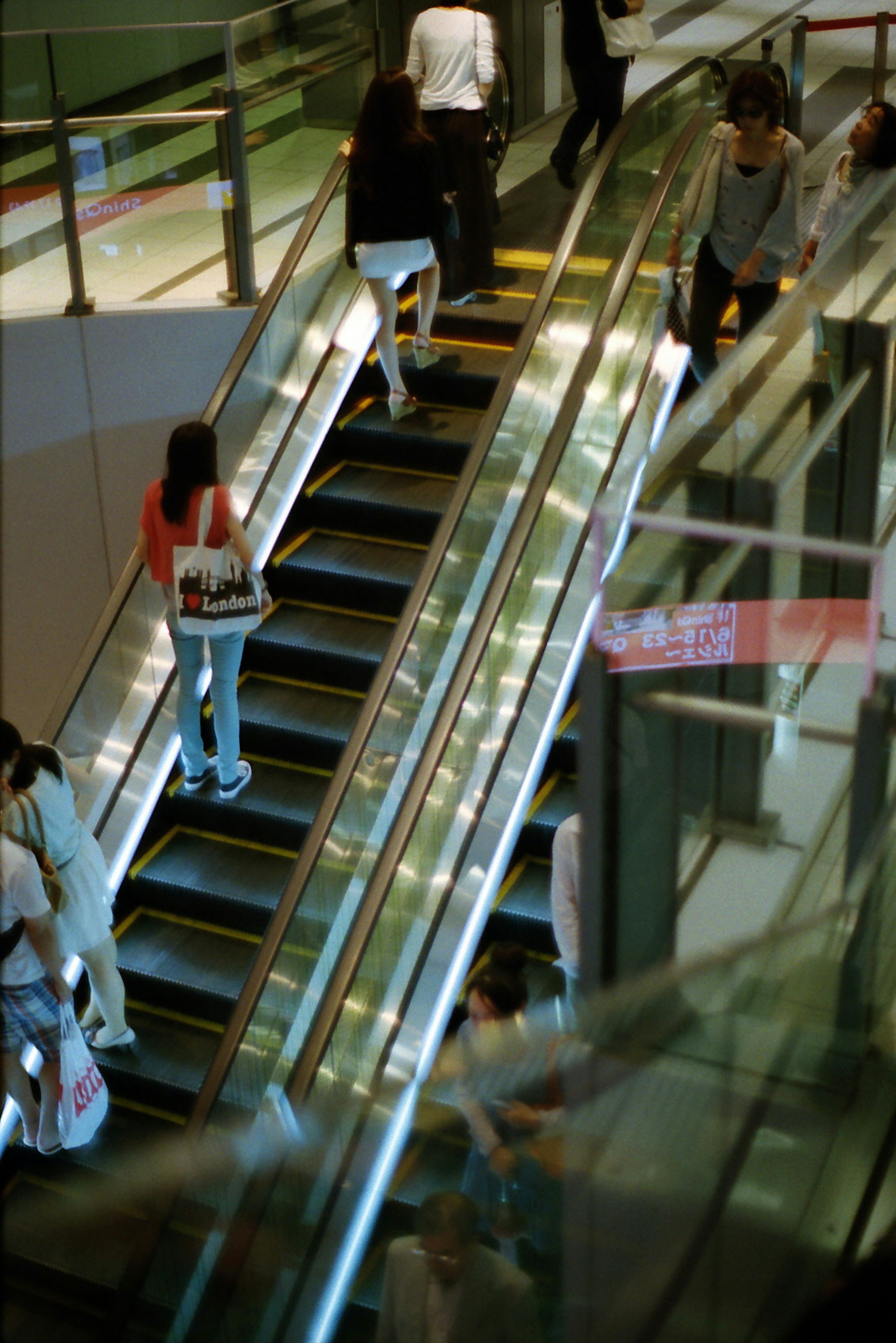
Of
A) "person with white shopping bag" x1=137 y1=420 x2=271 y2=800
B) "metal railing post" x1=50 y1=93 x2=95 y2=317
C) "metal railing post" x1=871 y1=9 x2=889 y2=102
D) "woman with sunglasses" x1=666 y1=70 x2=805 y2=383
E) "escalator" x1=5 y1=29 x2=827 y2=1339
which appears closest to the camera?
"escalator" x1=5 y1=29 x2=827 y2=1339

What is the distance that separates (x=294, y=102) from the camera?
8141 millimetres

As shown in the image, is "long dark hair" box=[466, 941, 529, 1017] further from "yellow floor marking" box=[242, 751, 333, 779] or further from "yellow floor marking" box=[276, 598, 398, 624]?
"yellow floor marking" box=[276, 598, 398, 624]

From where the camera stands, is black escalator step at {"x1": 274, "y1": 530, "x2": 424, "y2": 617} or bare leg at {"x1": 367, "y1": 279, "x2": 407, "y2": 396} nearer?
black escalator step at {"x1": 274, "y1": 530, "x2": 424, "y2": 617}

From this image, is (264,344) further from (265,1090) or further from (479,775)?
(265,1090)

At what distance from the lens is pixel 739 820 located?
404cm

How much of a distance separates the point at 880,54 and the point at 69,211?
18.1 ft

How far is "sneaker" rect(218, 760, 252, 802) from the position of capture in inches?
267

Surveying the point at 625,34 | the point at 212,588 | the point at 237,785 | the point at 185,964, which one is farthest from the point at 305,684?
the point at 625,34

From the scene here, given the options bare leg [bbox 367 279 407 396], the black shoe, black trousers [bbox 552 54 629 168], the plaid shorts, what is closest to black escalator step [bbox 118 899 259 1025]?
the plaid shorts

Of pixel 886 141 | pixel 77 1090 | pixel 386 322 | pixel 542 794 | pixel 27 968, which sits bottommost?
pixel 77 1090

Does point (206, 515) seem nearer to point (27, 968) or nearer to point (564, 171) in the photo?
point (27, 968)

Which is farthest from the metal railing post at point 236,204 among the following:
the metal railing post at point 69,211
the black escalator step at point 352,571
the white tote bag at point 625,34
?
the white tote bag at point 625,34

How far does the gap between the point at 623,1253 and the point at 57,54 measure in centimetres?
659

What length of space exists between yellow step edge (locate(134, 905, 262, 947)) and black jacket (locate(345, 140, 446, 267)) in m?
2.90
